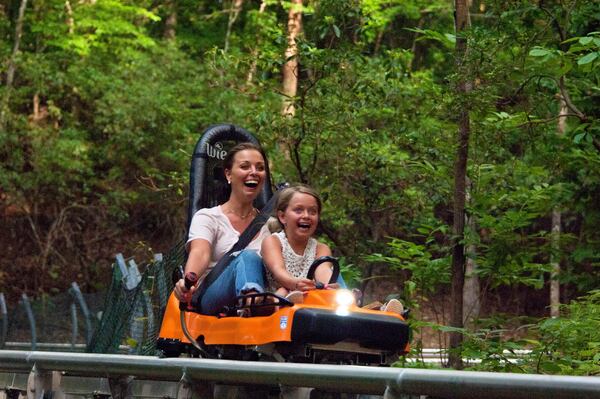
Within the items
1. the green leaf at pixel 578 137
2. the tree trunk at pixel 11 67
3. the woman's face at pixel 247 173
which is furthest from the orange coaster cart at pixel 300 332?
the tree trunk at pixel 11 67

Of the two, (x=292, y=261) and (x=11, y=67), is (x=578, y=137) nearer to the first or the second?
(x=292, y=261)

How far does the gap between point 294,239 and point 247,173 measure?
2.50 feet

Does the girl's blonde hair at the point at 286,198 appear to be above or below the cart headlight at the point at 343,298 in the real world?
above

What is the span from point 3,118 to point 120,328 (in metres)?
23.1

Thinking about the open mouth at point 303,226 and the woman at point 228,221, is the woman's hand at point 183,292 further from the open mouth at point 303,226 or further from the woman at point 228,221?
the open mouth at point 303,226

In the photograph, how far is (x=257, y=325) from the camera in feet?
20.6

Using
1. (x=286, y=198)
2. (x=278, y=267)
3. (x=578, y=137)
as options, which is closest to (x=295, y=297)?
(x=278, y=267)

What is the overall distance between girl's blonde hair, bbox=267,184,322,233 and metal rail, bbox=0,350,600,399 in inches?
51.3

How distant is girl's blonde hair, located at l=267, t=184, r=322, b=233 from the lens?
6875mm

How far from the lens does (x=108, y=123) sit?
1249 inches

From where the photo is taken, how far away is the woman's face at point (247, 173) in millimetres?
7500

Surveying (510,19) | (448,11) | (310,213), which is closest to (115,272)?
(510,19)

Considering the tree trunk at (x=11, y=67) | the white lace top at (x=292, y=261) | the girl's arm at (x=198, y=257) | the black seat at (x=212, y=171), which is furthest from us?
the tree trunk at (x=11, y=67)

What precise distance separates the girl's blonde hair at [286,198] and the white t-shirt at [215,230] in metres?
0.52
